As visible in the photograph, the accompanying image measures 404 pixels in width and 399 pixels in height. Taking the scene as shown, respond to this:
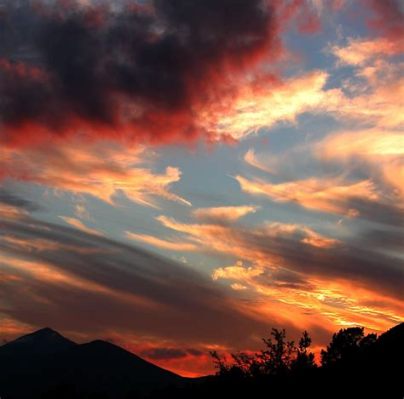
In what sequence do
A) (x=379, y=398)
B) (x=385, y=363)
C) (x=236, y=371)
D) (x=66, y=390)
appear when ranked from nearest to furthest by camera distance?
1. (x=379, y=398)
2. (x=385, y=363)
3. (x=236, y=371)
4. (x=66, y=390)

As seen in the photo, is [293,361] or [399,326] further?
[293,361]

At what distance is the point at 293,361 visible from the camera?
256ft

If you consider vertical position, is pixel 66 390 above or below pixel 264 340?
below

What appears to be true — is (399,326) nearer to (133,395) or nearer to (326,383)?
(326,383)

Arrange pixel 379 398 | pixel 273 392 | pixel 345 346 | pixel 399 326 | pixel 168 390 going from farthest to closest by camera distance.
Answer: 1. pixel 168 390
2. pixel 345 346
3. pixel 399 326
4. pixel 273 392
5. pixel 379 398

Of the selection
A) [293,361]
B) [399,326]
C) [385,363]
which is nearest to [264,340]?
[293,361]

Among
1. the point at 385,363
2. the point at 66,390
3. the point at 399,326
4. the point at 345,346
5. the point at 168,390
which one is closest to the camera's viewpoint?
the point at 385,363

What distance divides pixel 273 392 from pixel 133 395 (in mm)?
73935

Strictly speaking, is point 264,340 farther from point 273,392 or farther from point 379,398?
point 379,398

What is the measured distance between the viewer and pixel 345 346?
85.4 meters

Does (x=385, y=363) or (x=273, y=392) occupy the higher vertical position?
(x=385, y=363)

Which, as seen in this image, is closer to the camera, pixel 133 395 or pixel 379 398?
pixel 379 398

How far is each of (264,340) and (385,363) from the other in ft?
90.0

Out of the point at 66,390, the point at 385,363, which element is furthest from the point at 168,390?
the point at 385,363
